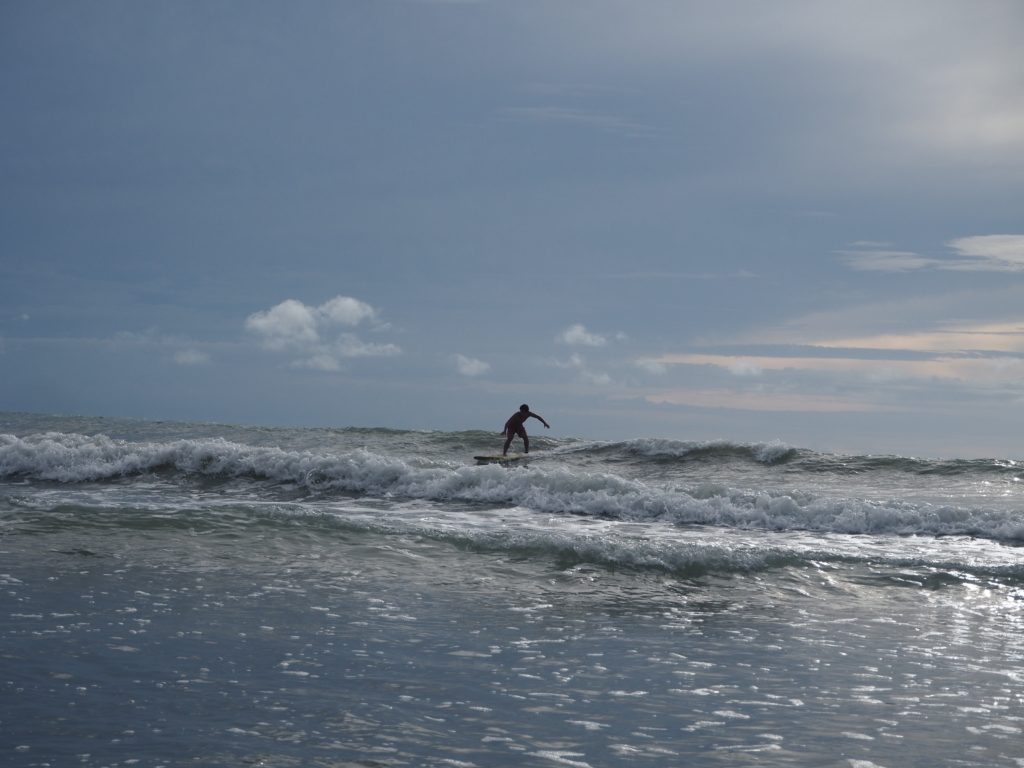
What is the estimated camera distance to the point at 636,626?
28.2 ft

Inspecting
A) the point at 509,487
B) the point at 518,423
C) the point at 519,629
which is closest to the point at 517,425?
the point at 518,423

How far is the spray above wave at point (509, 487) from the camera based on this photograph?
50.0ft

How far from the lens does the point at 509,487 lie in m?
18.4

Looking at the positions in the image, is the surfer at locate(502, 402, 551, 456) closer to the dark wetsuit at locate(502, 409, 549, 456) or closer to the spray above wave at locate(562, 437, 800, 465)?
the dark wetsuit at locate(502, 409, 549, 456)


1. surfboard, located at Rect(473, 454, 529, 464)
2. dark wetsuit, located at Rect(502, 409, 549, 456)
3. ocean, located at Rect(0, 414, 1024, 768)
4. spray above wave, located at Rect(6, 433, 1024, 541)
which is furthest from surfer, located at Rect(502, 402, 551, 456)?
ocean, located at Rect(0, 414, 1024, 768)

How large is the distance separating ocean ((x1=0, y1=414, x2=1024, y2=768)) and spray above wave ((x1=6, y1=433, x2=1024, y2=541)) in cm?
9

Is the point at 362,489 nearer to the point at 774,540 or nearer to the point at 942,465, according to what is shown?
the point at 774,540

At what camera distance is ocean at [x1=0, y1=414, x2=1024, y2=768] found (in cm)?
546

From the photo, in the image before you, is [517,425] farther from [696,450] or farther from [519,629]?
[519,629]

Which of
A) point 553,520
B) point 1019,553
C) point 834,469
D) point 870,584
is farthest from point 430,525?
point 834,469

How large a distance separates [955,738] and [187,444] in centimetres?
2149

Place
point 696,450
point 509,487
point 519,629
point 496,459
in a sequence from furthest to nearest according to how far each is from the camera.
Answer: point 696,450, point 496,459, point 509,487, point 519,629

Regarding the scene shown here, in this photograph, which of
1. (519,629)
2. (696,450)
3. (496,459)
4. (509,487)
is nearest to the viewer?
(519,629)

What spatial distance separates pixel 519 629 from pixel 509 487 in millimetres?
10096
